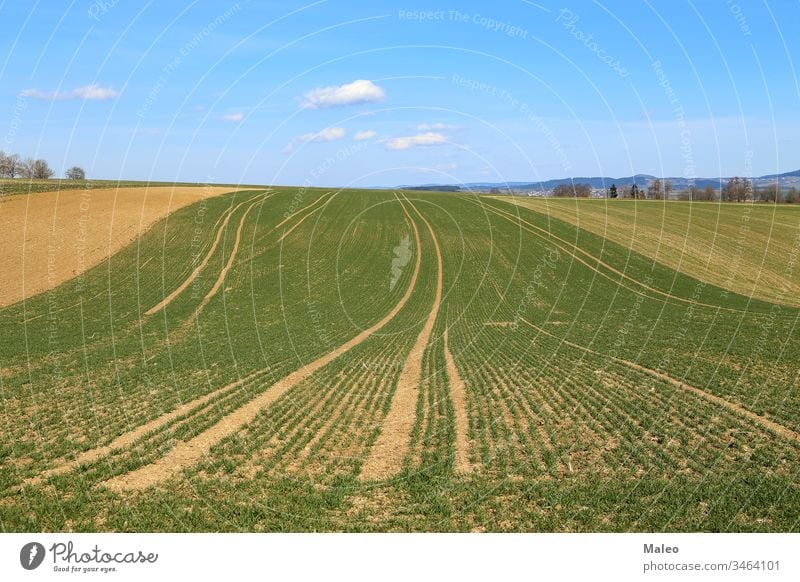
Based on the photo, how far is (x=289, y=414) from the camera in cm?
2034

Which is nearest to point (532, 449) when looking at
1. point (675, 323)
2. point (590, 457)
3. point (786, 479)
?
point (590, 457)

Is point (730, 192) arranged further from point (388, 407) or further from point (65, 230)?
point (388, 407)

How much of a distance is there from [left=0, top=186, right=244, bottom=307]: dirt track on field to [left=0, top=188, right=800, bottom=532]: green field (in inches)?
133

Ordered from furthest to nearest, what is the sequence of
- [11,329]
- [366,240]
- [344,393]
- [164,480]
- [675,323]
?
1. [366,240]
2. [675,323]
3. [11,329]
4. [344,393]
5. [164,480]

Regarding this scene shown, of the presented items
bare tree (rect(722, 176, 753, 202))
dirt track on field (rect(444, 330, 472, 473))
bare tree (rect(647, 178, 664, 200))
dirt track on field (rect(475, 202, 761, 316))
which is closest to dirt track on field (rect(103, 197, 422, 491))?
dirt track on field (rect(444, 330, 472, 473))

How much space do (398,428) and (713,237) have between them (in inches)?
2934

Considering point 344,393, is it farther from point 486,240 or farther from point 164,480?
point 486,240

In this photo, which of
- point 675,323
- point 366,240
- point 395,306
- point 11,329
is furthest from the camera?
point 366,240

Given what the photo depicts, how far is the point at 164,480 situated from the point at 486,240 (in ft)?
211

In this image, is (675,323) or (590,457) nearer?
(590,457)

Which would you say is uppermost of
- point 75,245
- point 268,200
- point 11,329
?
point 268,200
